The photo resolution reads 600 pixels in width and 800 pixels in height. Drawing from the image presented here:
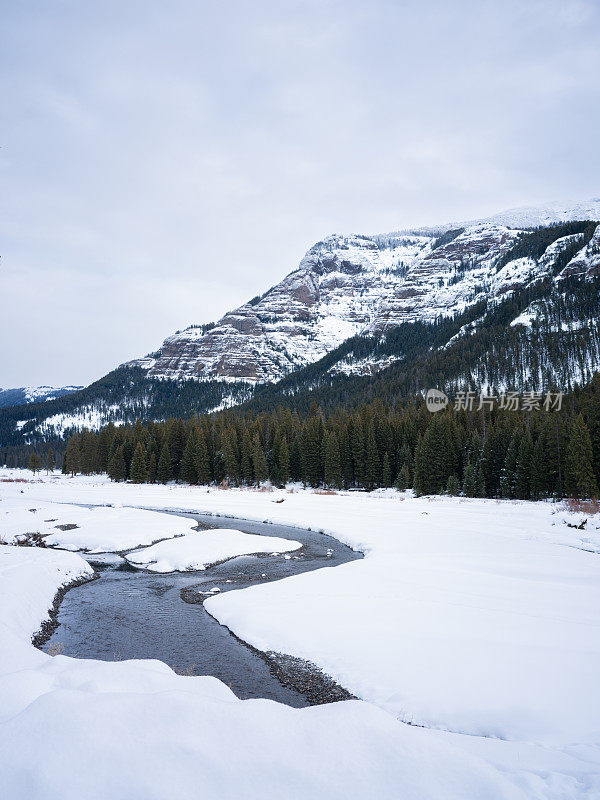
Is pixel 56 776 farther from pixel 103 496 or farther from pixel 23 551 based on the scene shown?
pixel 103 496

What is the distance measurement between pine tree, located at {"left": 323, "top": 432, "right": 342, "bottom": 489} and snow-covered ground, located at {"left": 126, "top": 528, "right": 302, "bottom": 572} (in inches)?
1754

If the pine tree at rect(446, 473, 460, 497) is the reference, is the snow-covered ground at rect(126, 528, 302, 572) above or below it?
above

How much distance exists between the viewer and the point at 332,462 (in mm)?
70812

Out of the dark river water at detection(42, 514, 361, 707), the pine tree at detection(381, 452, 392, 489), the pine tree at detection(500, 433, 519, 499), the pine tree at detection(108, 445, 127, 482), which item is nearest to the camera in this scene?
the dark river water at detection(42, 514, 361, 707)

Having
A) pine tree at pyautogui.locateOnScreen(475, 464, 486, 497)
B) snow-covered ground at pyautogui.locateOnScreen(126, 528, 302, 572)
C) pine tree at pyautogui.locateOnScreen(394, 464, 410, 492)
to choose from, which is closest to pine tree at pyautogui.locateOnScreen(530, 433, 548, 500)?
pine tree at pyautogui.locateOnScreen(475, 464, 486, 497)

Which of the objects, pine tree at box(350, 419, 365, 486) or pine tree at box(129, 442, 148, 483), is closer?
pine tree at box(350, 419, 365, 486)

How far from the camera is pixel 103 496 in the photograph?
174 feet

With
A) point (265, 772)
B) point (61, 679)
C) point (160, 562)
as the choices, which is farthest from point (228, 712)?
point (160, 562)

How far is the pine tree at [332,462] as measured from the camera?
70500mm

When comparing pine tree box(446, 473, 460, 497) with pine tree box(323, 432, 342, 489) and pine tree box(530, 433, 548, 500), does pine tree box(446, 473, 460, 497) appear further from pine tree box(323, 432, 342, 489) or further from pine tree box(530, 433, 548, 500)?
pine tree box(323, 432, 342, 489)

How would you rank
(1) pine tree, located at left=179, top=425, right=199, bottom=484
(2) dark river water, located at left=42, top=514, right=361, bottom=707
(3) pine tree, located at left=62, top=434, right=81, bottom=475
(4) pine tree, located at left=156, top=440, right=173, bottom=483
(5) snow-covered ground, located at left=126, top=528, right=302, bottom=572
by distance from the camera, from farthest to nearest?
(3) pine tree, located at left=62, top=434, right=81, bottom=475 < (4) pine tree, located at left=156, top=440, right=173, bottom=483 < (1) pine tree, located at left=179, top=425, right=199, bottom=484 < (5) snow-covered ground, located at left=126, top=528, right=302, bottom=572 < (2) dark river water, located at left=42, top=514, right=361, bottom=707

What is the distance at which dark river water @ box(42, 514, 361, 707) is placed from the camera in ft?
32.8

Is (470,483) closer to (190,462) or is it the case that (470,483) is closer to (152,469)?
(190,462)

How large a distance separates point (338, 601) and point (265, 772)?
31.8 feet
